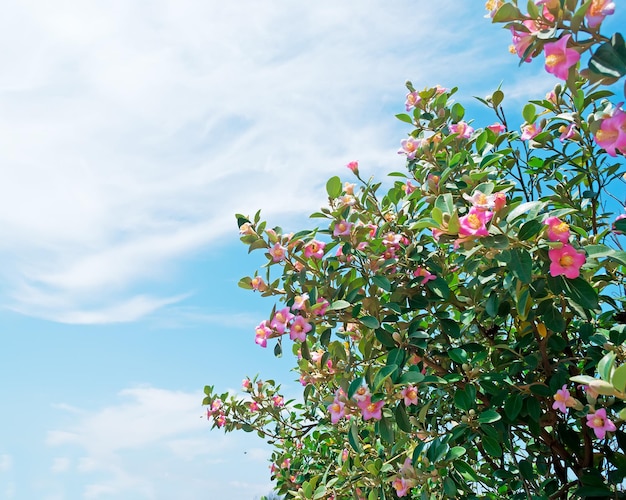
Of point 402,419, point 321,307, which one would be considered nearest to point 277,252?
point 321,307

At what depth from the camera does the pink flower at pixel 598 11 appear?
46.3 inches

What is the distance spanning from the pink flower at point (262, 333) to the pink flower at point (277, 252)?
8.3 inches

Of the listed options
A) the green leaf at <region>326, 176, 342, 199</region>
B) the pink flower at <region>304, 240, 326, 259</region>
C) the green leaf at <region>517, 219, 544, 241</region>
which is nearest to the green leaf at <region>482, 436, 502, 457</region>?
the green leaf at <region>517, 219, 544, 241</region>

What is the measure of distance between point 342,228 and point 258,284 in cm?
34

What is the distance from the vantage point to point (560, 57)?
123cm

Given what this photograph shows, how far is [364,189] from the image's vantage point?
2.25 m

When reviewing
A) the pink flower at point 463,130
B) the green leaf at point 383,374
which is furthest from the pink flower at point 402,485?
the pink flower at point 463,130

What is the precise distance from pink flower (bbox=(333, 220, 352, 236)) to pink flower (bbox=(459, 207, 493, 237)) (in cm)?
51

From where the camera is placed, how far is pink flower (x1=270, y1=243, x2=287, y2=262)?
1.91 meters

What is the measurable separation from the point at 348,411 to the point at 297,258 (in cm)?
52

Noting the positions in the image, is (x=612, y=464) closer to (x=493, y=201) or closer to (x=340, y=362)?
(x=340, y=362)

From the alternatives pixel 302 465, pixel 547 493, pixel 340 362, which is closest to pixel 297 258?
pixel 340 362

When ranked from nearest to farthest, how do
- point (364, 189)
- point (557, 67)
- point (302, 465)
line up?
point (557, 67), point (364, 189), point (302, 465)

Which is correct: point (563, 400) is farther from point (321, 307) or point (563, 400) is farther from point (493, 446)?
point (321, 307)
